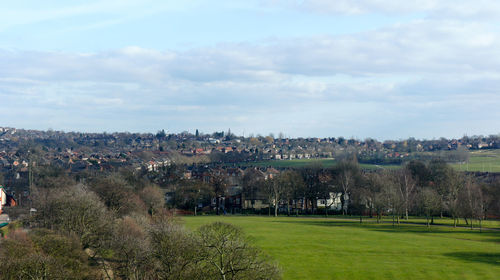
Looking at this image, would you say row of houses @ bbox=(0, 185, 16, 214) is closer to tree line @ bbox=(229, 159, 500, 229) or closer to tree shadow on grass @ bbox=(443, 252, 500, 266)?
tree line @ bbox=(229, 159, 500, 229)

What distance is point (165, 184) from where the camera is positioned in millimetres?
106312

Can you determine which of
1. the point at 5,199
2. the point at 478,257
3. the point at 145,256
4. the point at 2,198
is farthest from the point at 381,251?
the point at 5,199

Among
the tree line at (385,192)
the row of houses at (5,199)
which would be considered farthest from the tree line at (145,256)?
the tree line at (385,192)

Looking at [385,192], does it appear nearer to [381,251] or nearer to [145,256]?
[381,251]

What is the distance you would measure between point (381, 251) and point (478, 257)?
870cm

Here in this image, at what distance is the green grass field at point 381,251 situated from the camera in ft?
127

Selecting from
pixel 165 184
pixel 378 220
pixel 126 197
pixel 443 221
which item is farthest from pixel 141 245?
pixel 165 184

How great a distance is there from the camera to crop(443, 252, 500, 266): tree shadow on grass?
42.5 meters

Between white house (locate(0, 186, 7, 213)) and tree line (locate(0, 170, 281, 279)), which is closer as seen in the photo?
tree line (locate(0, 170, 281, 279))

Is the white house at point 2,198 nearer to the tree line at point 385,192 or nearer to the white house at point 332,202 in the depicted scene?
the tree line at point 385,192

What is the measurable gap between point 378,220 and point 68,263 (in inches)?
2199

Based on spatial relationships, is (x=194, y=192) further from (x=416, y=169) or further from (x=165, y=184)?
(x=416, y=169)

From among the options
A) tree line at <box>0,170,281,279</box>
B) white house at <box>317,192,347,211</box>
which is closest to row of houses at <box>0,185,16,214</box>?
tree line at <box>0,170,281,279</box>

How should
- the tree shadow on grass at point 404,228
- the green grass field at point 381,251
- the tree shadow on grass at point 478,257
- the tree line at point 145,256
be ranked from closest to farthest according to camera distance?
1. the tree line at point 145,256
2. the green grass field at point 381,251
3. the tree shadow on grass at point 478,257
4. the tree shadow on grass at point 404,228
